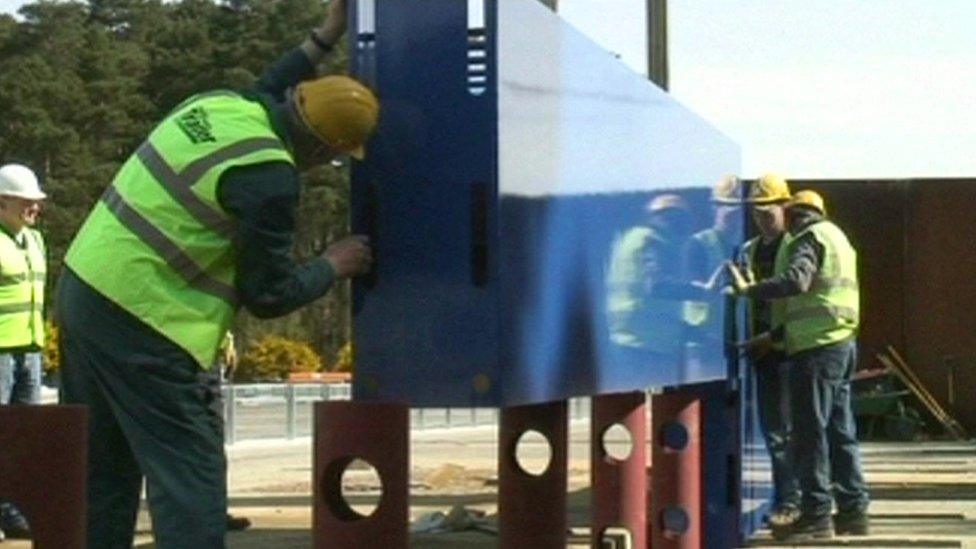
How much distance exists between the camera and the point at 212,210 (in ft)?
22.7

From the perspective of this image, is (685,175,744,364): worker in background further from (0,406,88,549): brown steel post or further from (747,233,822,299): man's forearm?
(0,406,88,549): brown steel post

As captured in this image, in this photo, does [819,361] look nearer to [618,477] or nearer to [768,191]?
[768,191]

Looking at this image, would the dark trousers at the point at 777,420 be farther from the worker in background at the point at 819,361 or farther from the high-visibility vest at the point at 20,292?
the high-visibility vest at the point at 20,292

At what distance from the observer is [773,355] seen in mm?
14258

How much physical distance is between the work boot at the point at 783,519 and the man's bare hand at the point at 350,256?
7.04 meters

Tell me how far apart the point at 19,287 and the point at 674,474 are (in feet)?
13.0

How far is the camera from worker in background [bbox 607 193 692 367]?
927 centimetres

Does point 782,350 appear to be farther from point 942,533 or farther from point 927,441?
point 927,441

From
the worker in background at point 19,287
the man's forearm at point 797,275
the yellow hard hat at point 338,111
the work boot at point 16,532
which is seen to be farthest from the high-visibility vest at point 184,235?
the worker in background at point 19,287

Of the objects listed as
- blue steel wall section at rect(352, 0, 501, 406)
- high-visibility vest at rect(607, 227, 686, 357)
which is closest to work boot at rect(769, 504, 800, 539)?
high-visibility vest at rect(607, 227, 686, 357)

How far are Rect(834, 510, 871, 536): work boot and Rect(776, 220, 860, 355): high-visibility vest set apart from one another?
88cm

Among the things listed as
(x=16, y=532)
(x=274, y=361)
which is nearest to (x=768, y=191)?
(x=16, y=532)

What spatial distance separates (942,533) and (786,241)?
1.77 metres

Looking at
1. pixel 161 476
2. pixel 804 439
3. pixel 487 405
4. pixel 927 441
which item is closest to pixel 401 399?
pixel 487 405
